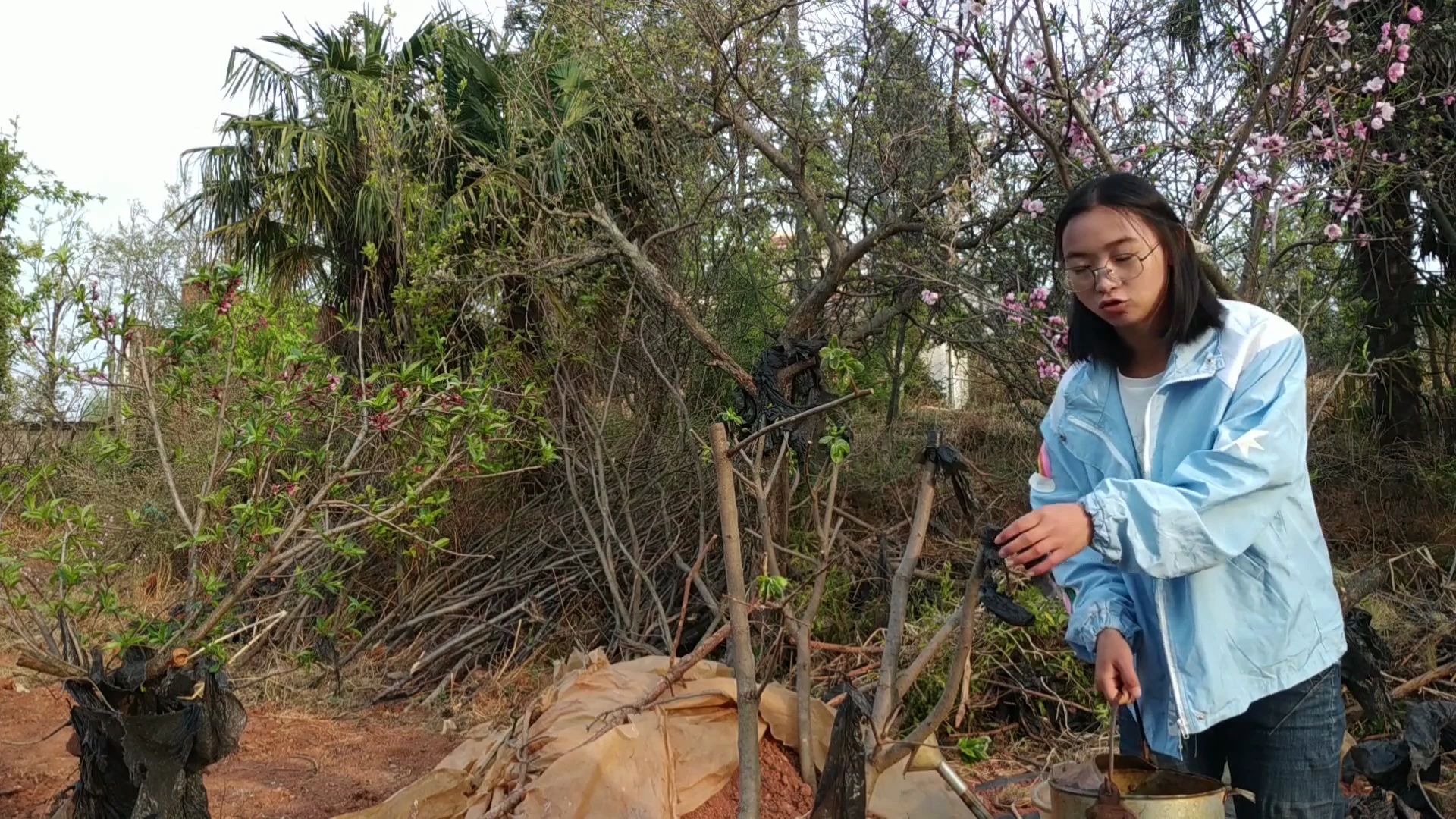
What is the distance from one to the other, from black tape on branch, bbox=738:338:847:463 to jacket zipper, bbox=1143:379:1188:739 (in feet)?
4.50

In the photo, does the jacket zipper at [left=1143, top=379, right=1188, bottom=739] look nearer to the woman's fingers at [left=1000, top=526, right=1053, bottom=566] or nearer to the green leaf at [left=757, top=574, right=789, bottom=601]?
the woman's fingers at [left=1000, top=526, right=1053, bottom=566]

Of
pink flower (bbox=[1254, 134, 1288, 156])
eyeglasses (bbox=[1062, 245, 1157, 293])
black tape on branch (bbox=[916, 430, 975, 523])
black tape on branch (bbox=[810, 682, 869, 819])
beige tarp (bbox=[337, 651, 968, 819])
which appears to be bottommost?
beige tarp (bbox=[337, 651, 968, 819])

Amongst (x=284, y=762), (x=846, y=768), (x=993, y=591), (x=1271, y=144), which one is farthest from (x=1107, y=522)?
(x=284, y=762)

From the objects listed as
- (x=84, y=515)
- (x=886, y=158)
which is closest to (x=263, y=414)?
(x=84, y=515)

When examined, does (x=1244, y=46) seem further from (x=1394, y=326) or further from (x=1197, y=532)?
(x=1197, y=532)

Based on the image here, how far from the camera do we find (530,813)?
116 inches

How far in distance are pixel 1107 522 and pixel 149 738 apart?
2628 mm

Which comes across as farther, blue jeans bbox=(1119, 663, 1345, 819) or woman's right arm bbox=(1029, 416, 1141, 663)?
woman's right arm bbox=(1029, 416, 1141, 663)

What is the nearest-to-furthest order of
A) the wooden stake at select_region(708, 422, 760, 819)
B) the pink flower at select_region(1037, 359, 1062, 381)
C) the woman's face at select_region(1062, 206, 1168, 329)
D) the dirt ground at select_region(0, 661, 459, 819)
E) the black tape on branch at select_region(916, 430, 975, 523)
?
the woman's face at select_region(1062, 206, 1168, 329) → the black tape on branch at select_region(916, 430, 975, 523) → the wooden stake at select_region(708, 422, 760, 819) → the dirt ground at select_region(0, 661, 459, 819) → the pink flower at select_region(1037, 359, 1062, 381)

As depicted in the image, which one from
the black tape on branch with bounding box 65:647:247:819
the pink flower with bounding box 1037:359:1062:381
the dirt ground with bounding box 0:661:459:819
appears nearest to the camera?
the black tape on branch with bounding box 65:647:247:819

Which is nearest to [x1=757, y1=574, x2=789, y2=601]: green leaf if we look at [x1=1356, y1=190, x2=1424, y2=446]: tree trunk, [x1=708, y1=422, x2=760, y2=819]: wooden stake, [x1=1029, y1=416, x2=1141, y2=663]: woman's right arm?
[x1=708, y1=422, x2=760, y2=819]: wooden stake

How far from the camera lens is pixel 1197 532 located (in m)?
1.37

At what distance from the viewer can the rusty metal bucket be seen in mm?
1361

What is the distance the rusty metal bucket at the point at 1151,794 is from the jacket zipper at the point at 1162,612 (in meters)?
0.07
